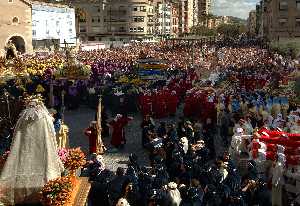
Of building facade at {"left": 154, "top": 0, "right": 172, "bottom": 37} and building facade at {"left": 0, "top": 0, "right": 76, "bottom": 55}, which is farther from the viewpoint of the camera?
building facade at {"left": 154, "top": 0, "right": 172, "bottom": 37}

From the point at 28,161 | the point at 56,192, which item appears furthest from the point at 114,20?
the point at 56,192

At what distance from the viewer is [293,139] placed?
1151 cm

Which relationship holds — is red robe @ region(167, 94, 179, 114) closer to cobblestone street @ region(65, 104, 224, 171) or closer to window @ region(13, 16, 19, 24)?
cobblestone street @ region(65, 104, 224, 171)

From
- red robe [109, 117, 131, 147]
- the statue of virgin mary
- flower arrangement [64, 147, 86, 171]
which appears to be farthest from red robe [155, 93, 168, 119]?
the statue of virgin mary

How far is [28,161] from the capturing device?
7.33m

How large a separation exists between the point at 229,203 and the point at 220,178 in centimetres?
99

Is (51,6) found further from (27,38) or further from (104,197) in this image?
(104,197)

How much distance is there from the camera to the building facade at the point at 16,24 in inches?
1994

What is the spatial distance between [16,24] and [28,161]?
154ft

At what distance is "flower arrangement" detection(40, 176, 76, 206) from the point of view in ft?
22.9

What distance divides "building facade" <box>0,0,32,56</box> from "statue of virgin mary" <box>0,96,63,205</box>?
4437 centimetres

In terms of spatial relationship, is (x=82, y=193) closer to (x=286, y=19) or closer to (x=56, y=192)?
(x=56, y=192)

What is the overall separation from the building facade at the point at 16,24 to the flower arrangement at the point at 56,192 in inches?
1766

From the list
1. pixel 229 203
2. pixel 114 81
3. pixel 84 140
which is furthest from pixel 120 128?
pixel 114 81
